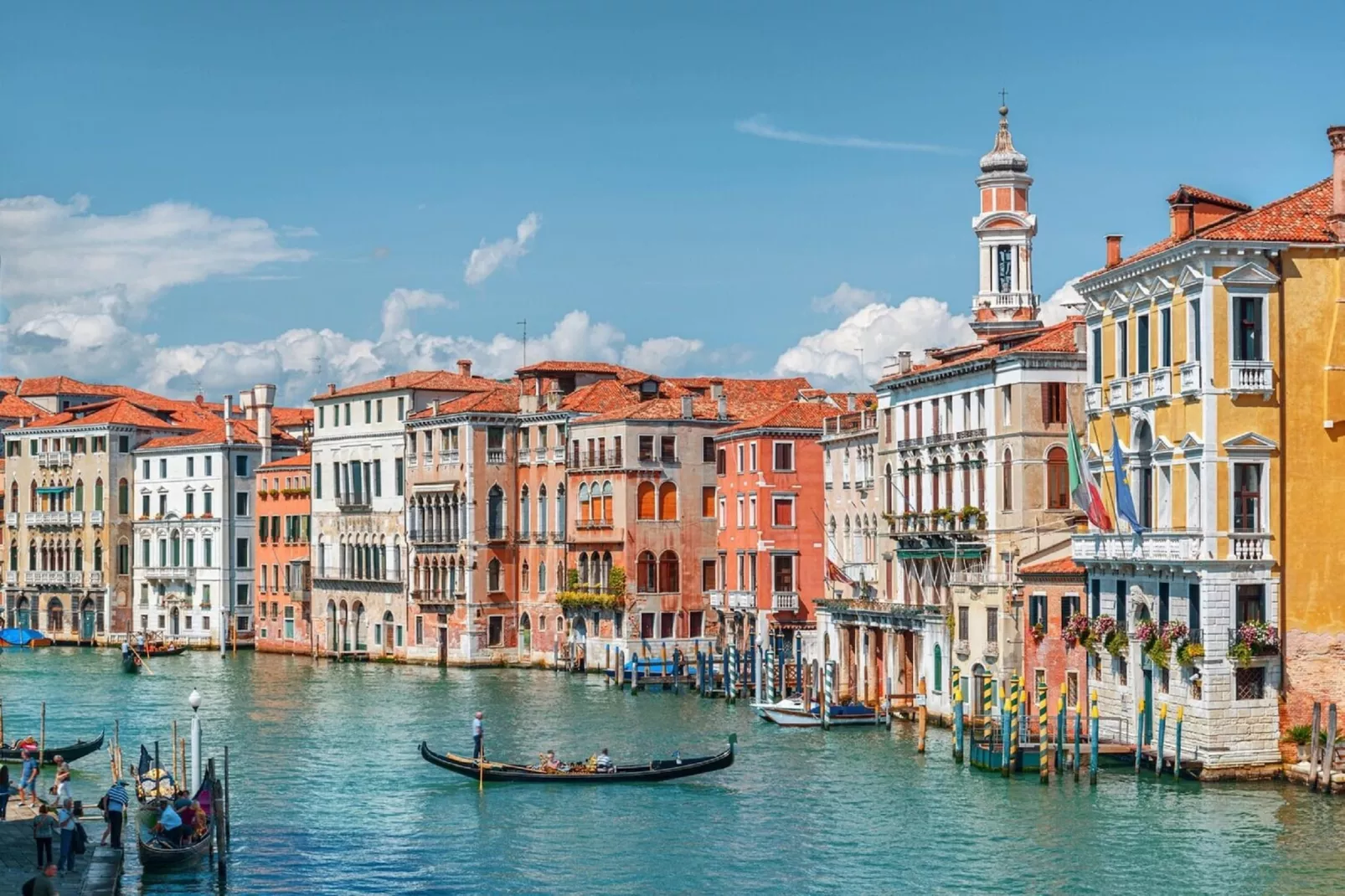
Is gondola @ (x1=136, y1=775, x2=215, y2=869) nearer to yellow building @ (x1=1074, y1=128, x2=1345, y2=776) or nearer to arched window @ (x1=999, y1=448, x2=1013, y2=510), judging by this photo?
yellow building @ (x1=1074, y1=128, x2=1345, y2=776)

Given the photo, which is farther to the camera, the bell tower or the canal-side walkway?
the bell tower

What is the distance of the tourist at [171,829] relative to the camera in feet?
96.3

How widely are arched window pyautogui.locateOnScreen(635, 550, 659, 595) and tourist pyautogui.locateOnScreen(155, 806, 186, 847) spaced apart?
3520 centimetres

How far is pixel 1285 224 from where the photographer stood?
3372cm

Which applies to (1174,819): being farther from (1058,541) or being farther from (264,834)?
(264,834)

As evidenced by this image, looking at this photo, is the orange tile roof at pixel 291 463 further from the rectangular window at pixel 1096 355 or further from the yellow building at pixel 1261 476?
the yellow building at pixel 1261 476

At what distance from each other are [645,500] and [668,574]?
2226 millimetres

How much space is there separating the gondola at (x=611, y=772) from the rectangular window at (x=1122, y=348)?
Answer: 8.73m

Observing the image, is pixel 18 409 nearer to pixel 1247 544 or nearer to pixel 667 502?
pixel 667 502

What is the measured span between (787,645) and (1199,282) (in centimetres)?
2558

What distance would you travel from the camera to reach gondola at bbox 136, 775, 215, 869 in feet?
95.7

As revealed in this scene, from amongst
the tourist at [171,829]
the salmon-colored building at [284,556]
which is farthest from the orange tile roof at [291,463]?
the tourist at [171,829]

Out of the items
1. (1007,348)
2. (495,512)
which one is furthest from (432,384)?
(1007,348)

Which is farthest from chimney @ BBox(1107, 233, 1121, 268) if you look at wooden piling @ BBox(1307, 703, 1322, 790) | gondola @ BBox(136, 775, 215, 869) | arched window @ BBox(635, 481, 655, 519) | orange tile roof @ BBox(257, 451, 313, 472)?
orange tile roof @ BBox(257, 451, 313, 472)
